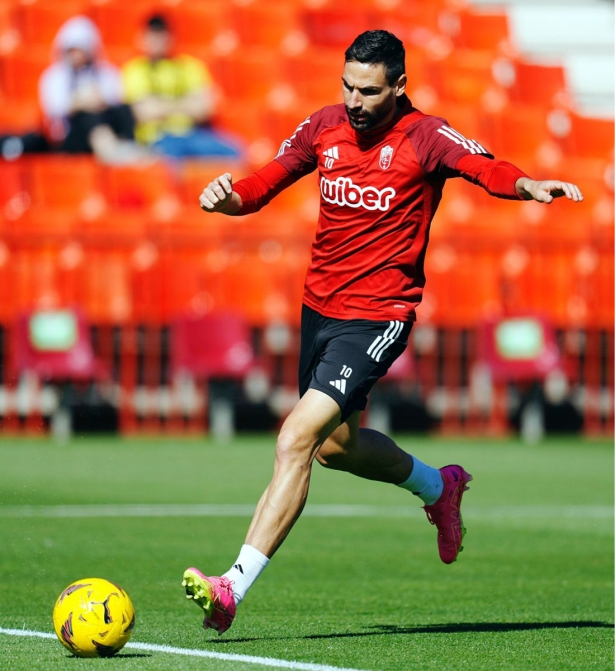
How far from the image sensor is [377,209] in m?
6.16

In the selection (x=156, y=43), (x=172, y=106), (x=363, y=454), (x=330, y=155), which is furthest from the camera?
(x=172, y=106)

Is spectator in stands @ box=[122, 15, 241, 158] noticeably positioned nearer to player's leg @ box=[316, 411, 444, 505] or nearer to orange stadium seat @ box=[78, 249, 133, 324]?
orange stadium seat @ box=[78, 249, 133, 324]

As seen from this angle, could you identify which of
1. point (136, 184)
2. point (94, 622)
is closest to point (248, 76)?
point (136, 184)

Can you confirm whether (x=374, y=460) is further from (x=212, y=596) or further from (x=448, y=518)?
(x=212, y=596)

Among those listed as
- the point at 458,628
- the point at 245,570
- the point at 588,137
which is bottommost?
the point at 458,628

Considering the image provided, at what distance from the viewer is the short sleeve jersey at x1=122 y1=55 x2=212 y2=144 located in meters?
17.7

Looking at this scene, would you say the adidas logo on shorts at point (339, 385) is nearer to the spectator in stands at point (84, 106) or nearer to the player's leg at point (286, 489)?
the player's leg at point (286, 489)

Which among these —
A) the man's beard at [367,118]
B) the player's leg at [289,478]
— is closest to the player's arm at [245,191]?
the man's beard at [367,118]

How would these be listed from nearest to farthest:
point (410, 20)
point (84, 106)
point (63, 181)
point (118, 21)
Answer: point (84, 106)
point (63, 181)
point (118, 21)
point (410, 20)

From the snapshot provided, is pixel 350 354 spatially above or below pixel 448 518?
above

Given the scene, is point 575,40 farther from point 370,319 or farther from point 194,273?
point 370,319

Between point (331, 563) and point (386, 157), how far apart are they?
2790 millimetres

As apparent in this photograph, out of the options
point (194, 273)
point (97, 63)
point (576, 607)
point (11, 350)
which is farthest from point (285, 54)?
point (576, 607)

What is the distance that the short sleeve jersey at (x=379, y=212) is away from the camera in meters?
6.12
